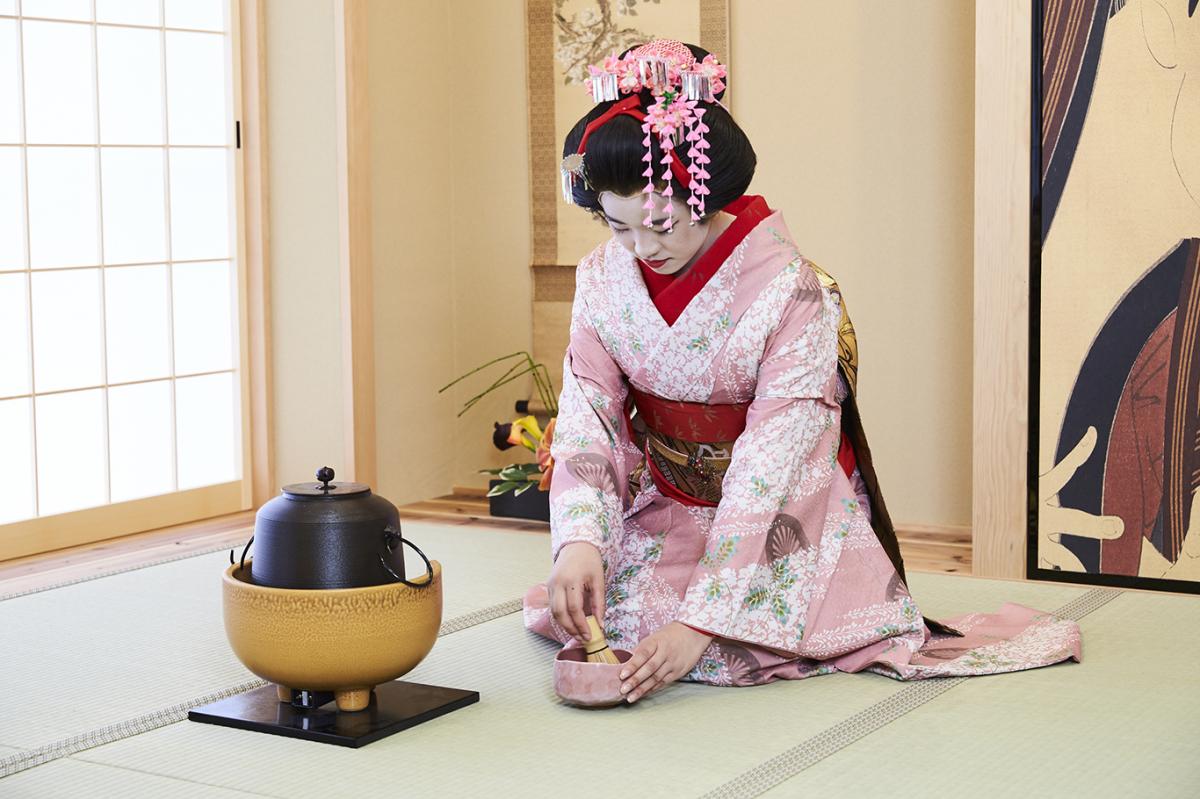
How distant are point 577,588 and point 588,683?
0.50 feet

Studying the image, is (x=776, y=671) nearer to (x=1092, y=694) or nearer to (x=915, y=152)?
(x=1092, y=694)

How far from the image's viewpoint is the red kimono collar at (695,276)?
2615mm

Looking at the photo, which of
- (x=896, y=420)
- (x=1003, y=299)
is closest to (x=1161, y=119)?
(x=1003, y=299)

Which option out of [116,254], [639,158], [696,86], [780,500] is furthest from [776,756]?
[116,254]

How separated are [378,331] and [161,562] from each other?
4.04 ft

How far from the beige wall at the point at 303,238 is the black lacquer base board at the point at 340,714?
216 centimetres

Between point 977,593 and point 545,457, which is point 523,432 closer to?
point 545,457

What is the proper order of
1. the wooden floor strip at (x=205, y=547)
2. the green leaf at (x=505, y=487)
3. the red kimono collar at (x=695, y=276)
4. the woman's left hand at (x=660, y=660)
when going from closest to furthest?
the woman's left hand at (x=660, y=660), the red kimono collar at (x=695, y=276), the wooden floor strip at (x=205, y=547), the green leaf at (x=505, y=487)

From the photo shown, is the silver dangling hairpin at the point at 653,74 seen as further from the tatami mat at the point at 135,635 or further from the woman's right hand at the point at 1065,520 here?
the woman's right hand at the point at 1065,520

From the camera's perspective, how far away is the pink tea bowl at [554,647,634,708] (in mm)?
2395

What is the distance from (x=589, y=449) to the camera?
2.64 metres

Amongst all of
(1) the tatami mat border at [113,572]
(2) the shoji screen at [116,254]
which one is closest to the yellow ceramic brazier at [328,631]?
(1) the tatami mat border at [113,572]

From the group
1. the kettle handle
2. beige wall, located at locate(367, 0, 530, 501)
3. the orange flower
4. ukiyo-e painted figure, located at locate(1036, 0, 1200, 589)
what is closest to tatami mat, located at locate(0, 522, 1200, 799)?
the kettle handle

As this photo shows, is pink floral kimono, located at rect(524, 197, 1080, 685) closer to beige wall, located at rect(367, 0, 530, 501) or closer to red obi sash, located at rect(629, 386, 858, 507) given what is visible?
red obi sash, located at rect(629, 386, 858, 507)
